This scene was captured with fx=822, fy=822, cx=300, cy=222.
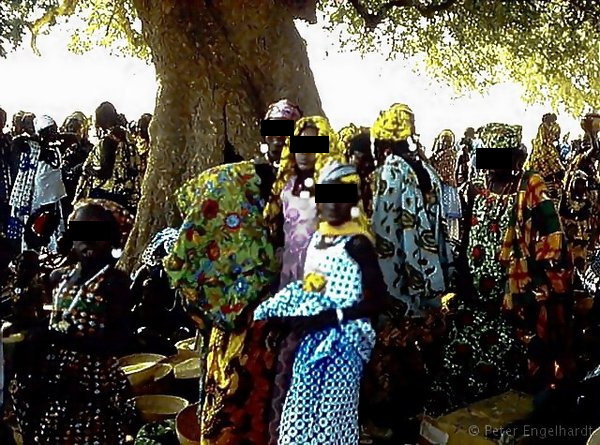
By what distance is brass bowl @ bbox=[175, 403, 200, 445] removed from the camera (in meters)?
3.96

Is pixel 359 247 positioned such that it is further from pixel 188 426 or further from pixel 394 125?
pixel 394 125

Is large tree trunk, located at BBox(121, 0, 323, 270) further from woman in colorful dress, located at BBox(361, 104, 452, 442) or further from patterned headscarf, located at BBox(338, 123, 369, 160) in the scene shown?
woman in colorful dress, located at BBox(361, 104, 452, 442)

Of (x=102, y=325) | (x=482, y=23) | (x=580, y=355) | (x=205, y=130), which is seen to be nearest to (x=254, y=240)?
(x=102, y=325)

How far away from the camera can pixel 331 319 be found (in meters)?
3.02

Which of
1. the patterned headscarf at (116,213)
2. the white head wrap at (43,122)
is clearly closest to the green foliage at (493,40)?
the white head wrap at (43,122)

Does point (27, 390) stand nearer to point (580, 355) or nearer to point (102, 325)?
point (102, 325)

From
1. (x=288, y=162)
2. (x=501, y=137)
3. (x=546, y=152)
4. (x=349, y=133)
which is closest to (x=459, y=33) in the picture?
(x=546, y=152)

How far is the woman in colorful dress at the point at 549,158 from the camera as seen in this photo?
907 cm

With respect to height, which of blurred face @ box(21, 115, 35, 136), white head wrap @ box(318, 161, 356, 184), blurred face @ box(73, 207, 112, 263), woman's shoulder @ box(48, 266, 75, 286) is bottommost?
woman's shoulder @ box(48, 266, 75, 286)

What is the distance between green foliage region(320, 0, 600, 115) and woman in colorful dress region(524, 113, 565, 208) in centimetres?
159

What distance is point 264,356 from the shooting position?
11.6ft

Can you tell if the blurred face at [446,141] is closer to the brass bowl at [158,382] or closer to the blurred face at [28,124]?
the blurred face at [28,124]

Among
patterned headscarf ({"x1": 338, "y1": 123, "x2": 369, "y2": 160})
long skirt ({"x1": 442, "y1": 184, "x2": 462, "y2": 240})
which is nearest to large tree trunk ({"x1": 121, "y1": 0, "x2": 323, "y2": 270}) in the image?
patterned headscarf ({"x1": 338, "y1": 123, "x2": 369, "y2": 160})

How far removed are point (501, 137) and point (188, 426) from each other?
221cm
